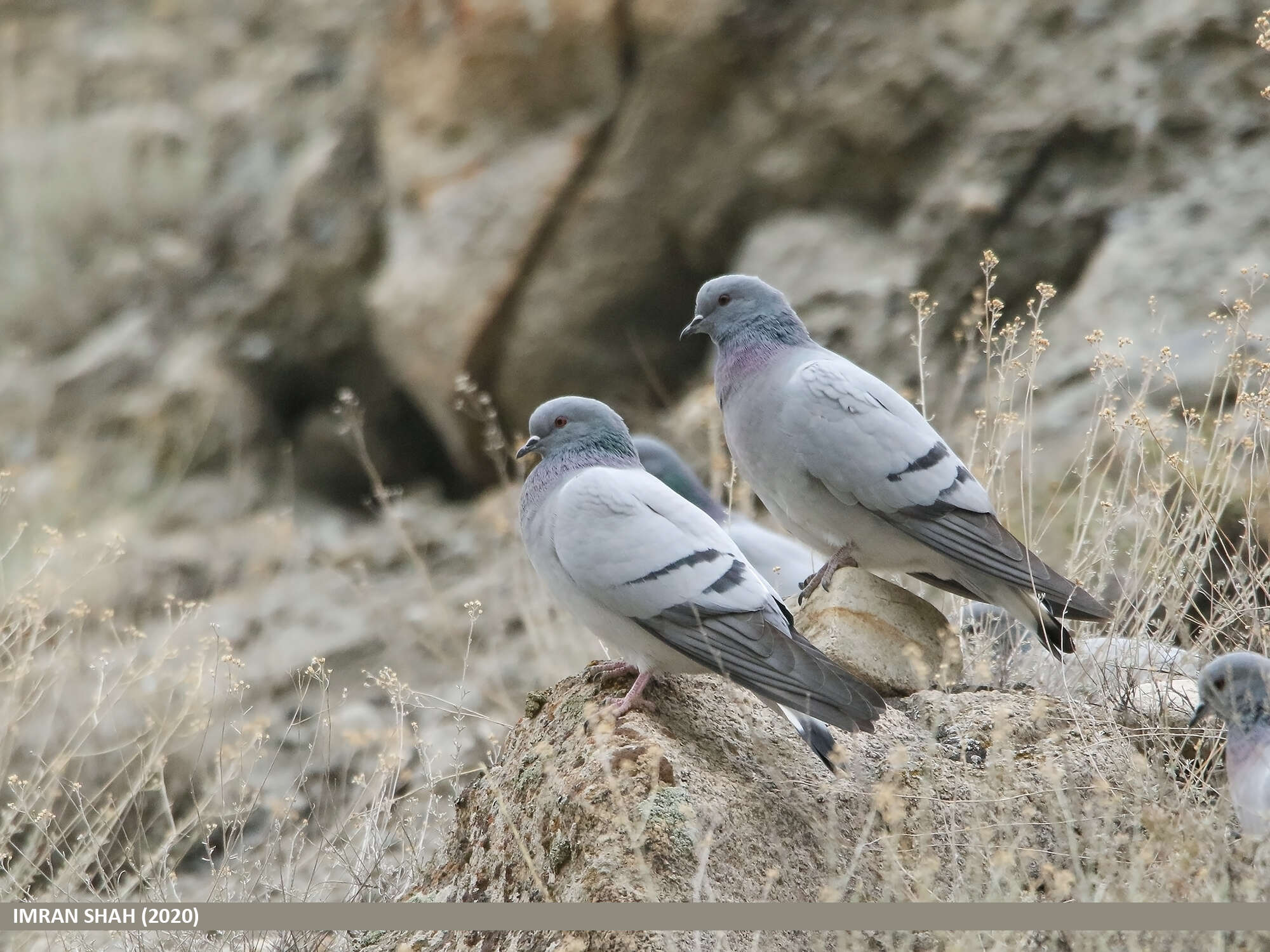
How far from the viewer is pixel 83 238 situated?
11180mm

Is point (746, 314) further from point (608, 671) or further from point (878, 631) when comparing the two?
point (608, 671)

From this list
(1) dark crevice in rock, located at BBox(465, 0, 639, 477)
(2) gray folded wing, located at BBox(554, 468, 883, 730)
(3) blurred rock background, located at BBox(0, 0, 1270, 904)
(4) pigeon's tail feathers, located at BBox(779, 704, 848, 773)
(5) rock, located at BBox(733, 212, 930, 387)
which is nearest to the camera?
(2) gray folded wing, located at BBox(554, 468, 883, 730)

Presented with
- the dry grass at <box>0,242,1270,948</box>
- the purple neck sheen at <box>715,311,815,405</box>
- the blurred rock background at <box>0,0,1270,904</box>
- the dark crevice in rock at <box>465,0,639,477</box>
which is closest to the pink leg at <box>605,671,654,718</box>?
the dry grass at <box>0,242,1270,948</box>

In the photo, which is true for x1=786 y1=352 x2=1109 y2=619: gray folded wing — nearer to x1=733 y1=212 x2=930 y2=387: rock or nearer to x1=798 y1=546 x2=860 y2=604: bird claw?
x1=798 y1=546 x2=860 y2=604: bird claw

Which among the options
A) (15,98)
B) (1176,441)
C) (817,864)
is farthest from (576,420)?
(15,98)

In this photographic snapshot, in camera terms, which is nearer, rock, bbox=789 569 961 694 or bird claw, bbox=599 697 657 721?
bird claw, bbox=599 697 657 721

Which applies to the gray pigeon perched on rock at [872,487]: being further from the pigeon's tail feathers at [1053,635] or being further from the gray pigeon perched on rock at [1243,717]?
the gray pigeon perched on rock at [1243,717]

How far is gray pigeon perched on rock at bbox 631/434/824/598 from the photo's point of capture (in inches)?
205

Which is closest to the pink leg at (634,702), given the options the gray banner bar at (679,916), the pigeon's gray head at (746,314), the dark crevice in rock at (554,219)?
the gray banner bar at (679,916)

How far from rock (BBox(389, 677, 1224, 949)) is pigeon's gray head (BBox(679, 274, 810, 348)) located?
1180 mm

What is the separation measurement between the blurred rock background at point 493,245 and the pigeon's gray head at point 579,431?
1958mm

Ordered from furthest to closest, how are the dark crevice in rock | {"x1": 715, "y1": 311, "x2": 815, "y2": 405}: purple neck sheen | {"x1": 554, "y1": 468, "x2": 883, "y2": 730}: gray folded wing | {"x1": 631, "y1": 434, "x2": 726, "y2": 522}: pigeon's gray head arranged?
the dark crevice in rock
{"x1": 631, "y1": 434, "x2": 726, "y2": 522}: pigeon's gray head
{"x1": 715, "y1": 311, "x2": 815, "y2": 405}: purple neck sheen
{"x1": 554, "y1": 468, "x2": 883, "y2": 730}: gray folded wing

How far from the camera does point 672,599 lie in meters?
3.12

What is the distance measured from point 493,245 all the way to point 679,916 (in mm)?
6770
